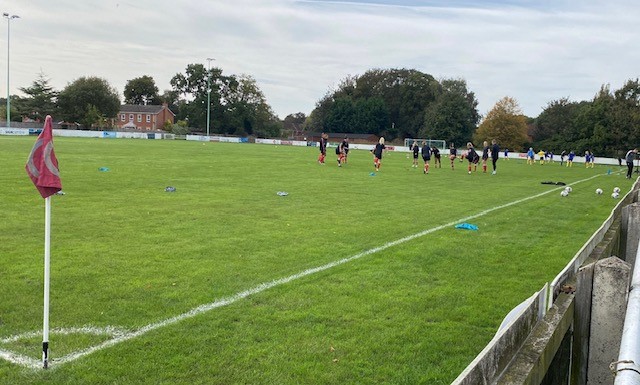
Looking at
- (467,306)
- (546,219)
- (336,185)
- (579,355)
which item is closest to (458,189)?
→ (336,185)

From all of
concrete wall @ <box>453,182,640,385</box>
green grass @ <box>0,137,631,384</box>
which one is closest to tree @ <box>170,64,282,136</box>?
green grass @ <box>0,137,631,384</box>

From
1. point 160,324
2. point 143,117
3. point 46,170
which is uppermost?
point 143,117

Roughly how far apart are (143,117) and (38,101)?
2593 centimetres

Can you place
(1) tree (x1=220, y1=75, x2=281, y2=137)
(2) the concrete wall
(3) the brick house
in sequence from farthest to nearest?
(3) the brick house → (1) tree (x1=220, y1=75, x2=281, y2=137) → (2) the concrete wall

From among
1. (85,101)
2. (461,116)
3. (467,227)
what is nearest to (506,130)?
(461,116)

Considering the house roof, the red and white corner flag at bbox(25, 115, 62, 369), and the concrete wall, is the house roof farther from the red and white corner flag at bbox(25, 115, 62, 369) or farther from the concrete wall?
the concrete wall

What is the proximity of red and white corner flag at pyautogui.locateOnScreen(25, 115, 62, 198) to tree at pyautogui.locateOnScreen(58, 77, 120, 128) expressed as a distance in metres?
99.7

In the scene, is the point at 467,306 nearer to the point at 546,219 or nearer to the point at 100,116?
the point at 546,219

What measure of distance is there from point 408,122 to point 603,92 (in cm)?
4073

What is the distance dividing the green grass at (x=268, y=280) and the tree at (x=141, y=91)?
415ft

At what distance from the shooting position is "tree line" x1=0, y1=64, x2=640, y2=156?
77.9m

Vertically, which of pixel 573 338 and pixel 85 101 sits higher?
pixel 85 101

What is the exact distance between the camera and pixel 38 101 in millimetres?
98188

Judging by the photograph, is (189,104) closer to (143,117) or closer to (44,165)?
(143,117)
